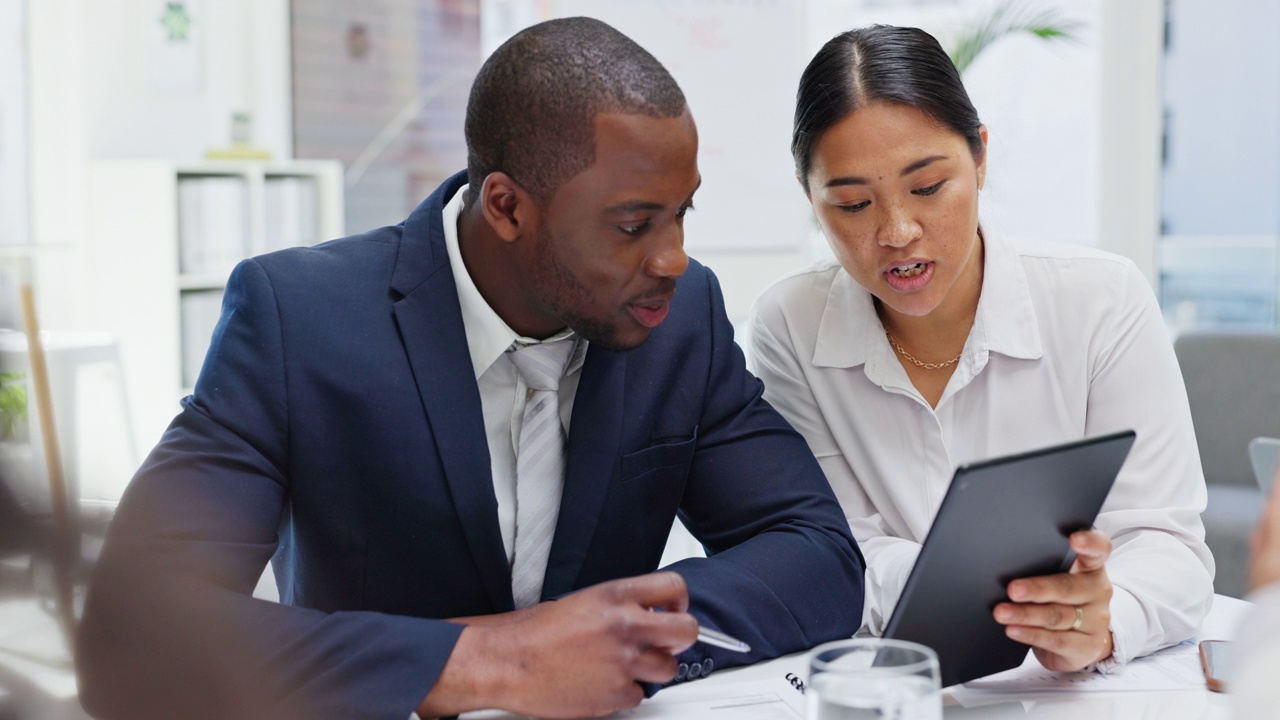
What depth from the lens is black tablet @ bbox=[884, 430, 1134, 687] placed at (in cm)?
95

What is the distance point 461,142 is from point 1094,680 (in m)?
4.17

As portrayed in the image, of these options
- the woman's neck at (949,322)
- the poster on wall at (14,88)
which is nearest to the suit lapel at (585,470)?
the woman's neck at (949,322)

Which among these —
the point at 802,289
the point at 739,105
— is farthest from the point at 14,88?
the point at 802,289

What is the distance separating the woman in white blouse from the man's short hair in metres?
0.38

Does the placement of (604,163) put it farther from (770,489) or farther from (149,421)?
(149,421)

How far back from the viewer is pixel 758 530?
1.44 metres

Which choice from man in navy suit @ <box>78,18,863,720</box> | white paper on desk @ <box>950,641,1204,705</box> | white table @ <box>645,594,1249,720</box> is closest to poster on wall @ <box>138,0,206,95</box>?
man in navy suit @ <box>78,18,863,720</box>

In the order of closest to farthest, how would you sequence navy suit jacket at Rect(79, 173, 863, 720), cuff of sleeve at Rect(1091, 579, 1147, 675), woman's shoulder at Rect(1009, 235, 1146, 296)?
navy suit jacket at Rect(79, 173, 863, 720) < cuff of sleeve at Rect(1091, 579, 1147, 675) < woman's shoulder at Rect(1009, 235, 1146, 296)

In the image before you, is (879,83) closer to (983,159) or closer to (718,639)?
(983,159)

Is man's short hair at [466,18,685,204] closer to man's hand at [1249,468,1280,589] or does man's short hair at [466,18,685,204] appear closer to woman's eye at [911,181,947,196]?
woman's eye at [911,181,947,196]

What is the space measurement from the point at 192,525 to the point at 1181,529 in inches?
45.2

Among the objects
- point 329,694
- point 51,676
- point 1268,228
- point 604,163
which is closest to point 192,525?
point 329,694

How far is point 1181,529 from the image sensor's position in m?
1.43

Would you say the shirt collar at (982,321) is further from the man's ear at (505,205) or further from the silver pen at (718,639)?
the silver pen at (718,639)
